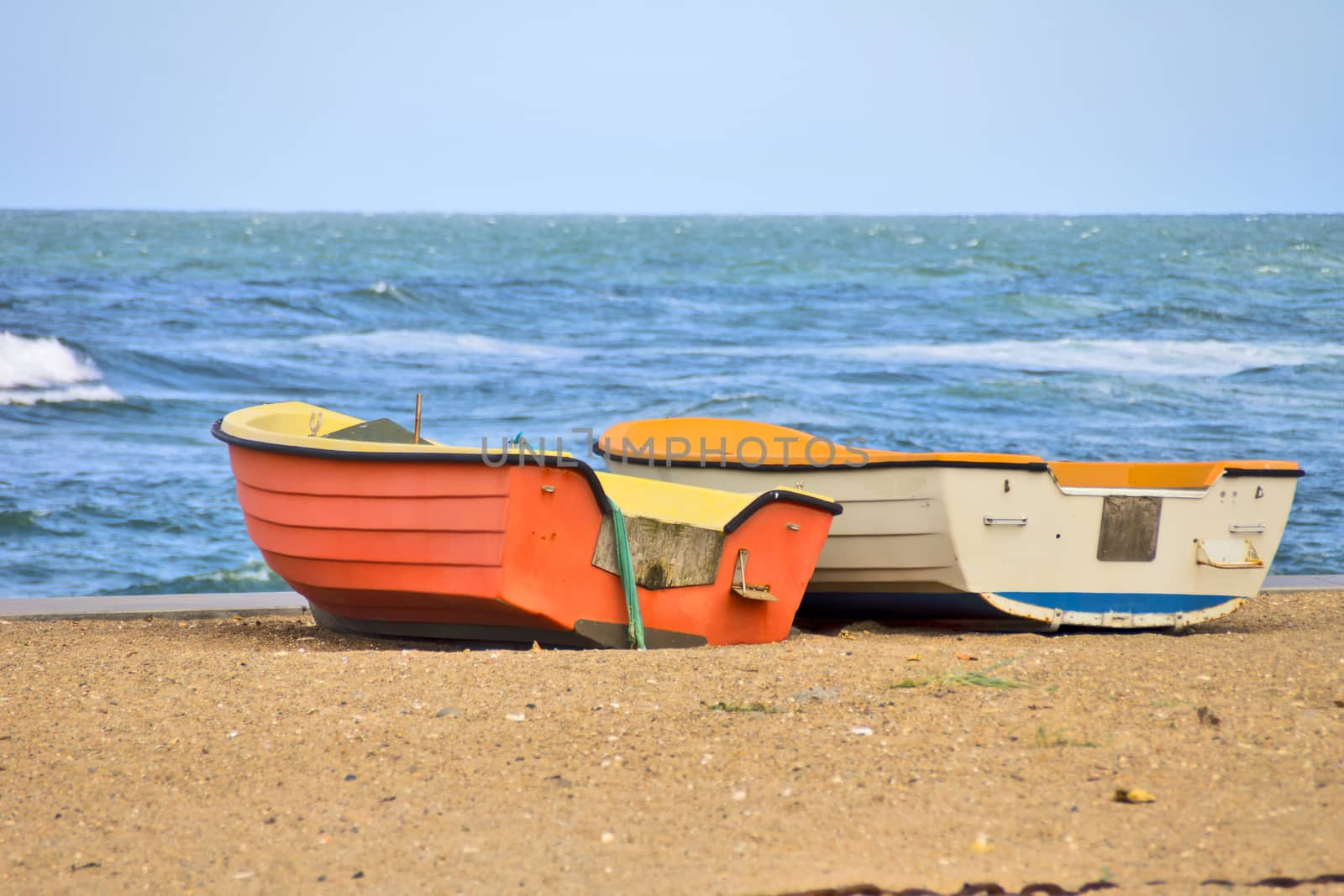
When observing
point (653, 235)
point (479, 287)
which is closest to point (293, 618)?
point (479, 287)

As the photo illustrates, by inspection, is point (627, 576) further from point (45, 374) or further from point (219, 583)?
point (45, 374)

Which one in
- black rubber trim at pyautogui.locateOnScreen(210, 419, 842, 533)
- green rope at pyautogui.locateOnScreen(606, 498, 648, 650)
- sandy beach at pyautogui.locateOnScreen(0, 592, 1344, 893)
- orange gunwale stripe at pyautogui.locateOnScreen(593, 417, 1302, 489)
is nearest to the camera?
sandy beach at pyautogui.locateOnScreen(0, 592, 1344, 893)

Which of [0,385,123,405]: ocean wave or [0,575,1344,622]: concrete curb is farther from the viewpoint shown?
[0,385,123,405]: ocean wave

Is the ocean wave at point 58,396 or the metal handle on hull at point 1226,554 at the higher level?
the metal handle on hull at point 1226,554

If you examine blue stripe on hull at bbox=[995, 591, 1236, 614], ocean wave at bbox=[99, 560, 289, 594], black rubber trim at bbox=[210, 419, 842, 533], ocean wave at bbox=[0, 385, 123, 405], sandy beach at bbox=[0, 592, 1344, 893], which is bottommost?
ocean wave at bbox=[99, 560, 289, 594]

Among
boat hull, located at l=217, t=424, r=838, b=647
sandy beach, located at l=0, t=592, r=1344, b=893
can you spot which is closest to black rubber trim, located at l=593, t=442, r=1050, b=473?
boat hull, located at l=217, t=424, r=838, b=647

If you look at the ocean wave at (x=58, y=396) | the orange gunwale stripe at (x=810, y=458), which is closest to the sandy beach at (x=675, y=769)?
the orange gunwale stripe at (x=810, y=458)

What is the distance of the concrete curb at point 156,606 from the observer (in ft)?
19.8

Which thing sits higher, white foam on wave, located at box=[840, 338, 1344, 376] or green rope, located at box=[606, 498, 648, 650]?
green rope, located at box=[606, 498, 648, 650]

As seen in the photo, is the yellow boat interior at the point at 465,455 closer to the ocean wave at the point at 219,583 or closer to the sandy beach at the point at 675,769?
the sandy beach at the point at 675,769

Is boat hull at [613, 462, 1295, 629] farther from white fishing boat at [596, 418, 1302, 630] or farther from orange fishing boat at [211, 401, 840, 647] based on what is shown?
orange fishing boat at [211, 401, 840, 647]

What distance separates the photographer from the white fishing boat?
219 inches

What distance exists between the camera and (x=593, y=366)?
816 inches

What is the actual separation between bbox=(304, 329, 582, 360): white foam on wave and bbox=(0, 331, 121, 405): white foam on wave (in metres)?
5.16
